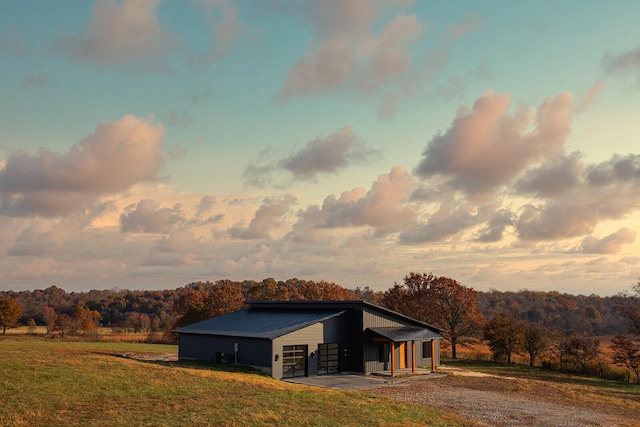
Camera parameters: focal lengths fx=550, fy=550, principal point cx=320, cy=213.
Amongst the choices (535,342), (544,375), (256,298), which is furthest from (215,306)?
(544,375)

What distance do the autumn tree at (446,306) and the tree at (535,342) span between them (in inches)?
243

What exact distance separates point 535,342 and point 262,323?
28.5 meters

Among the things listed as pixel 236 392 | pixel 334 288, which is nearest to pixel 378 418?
pixel 236 392

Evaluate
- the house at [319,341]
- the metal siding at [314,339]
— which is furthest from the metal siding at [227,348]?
the metal siding at [314,339]

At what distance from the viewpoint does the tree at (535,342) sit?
53344mm

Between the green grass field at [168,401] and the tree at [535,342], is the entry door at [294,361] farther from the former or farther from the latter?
the tree at [535,342]

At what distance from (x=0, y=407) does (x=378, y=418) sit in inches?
578

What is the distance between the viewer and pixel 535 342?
2110 inches

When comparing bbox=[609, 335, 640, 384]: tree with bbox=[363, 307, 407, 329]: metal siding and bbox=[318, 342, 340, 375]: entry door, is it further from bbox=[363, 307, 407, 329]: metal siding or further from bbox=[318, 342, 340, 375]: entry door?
bbox=[318, 342, 340, 375]: entry door

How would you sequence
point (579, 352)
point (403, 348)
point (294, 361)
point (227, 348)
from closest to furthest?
1. point (294, 361)
2. point (227, 348)
3. point (403, 348)
4. point (579, 352)

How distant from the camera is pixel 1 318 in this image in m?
84.9

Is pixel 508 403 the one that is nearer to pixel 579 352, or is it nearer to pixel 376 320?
pixel 376 320

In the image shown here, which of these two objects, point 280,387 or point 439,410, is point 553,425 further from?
point 280,387

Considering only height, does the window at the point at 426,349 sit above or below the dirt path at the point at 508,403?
above
